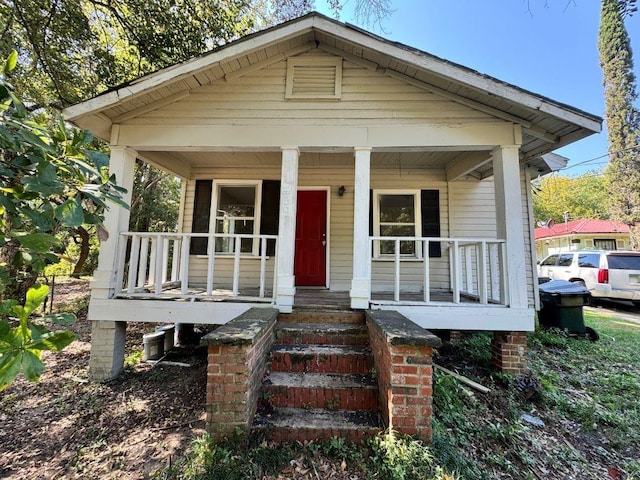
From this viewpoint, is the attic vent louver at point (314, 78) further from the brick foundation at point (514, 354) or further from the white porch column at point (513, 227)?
the brick foundation at point (514, 354)

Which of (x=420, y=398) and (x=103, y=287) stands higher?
(x=103, y=287)

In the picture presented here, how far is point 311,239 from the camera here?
6.02 meters

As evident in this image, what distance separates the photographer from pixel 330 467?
7.47 ft

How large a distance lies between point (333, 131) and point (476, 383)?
386 centimetres

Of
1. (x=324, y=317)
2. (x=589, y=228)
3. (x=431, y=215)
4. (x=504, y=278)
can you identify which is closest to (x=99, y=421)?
(x=324, y=317)

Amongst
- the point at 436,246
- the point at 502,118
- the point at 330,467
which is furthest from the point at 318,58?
the point at 330,467

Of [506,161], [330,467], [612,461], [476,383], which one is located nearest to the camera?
[330,467]

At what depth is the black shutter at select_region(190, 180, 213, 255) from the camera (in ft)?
19.7

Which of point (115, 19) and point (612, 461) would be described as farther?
point (115, 19)

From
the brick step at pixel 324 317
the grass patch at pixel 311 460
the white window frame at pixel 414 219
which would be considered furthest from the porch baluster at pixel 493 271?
the grass patch at pixel 311 460

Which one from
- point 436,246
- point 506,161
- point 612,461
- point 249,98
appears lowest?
point 612,461

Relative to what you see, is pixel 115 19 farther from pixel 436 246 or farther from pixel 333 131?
pixel 436 246

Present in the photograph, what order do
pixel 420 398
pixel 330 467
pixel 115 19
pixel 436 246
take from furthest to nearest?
1. pixel 115 19
2. pixel 436 246
3. pixel 420 398
4. pixel 330 467

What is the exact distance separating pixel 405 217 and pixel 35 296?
18.6 ft
